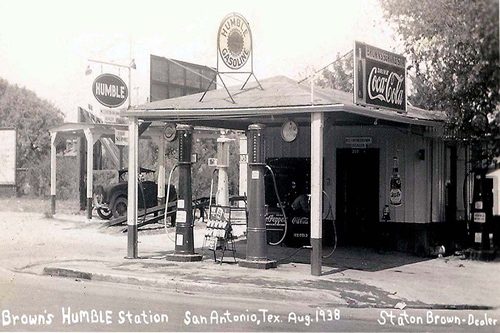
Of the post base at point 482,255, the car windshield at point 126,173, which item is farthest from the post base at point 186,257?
the car windshield at point 126,173

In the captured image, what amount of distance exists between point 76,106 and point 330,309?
1467 centimetres

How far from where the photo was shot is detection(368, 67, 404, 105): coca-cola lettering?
12066 millimetres

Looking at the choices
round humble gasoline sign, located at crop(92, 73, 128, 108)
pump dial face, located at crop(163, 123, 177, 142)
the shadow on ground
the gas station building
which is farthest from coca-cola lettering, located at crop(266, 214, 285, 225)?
round humble gasoline sign, located at crop(92, 73, 128, 108)

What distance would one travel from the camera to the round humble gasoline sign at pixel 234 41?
12.3m

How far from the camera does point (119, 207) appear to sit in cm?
2186

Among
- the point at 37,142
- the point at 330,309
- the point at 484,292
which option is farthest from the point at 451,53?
the point at 37,142

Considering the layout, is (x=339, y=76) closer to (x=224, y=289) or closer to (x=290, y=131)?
(x=290, y=131)

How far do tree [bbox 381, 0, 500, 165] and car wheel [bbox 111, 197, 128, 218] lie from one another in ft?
32.7

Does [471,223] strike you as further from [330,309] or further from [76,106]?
[76,106]

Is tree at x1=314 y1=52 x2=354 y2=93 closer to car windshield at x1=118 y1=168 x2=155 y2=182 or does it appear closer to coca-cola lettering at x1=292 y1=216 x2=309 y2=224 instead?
car windshield at x1=118 y1=168 x2=155 y2=182

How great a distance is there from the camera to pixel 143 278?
11.3 m

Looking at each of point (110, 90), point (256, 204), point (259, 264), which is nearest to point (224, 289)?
point (259, 264)

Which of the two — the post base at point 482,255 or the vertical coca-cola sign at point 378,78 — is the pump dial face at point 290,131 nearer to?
the vertical coca-cola sign at point 378,78

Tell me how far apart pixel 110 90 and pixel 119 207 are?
3458mm
